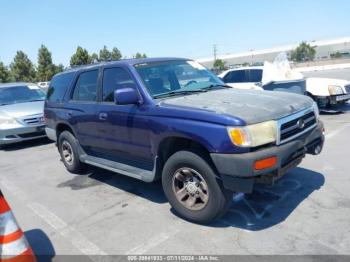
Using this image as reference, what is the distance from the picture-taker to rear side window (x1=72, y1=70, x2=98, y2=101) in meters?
5.08

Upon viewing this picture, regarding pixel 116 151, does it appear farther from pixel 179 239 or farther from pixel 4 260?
pixel 4 260

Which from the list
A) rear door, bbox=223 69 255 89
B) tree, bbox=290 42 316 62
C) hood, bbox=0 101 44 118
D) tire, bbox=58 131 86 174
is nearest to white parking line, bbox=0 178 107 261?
tire, bbox=58 131 86 174

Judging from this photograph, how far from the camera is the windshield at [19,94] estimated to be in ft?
31.3

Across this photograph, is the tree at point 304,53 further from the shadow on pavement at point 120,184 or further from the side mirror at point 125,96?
the side mirror at point 125,96

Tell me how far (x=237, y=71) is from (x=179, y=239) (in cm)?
816

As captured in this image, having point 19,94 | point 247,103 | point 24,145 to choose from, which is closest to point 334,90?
point 247,103

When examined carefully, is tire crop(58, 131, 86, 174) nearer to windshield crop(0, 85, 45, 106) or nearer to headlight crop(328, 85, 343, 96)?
windshield crop(0, 85, 45, 106)

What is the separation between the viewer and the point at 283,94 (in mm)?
4172

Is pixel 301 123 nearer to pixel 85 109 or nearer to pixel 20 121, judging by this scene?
pixel 85 109

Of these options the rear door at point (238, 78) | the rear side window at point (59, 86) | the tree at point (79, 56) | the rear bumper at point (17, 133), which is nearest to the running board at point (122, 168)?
the rear side window at point (59, 86)

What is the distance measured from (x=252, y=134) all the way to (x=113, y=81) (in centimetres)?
238

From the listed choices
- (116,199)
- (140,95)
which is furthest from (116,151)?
(140,95)

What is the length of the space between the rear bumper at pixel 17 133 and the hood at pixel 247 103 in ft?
18.9

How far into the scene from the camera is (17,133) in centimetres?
834
